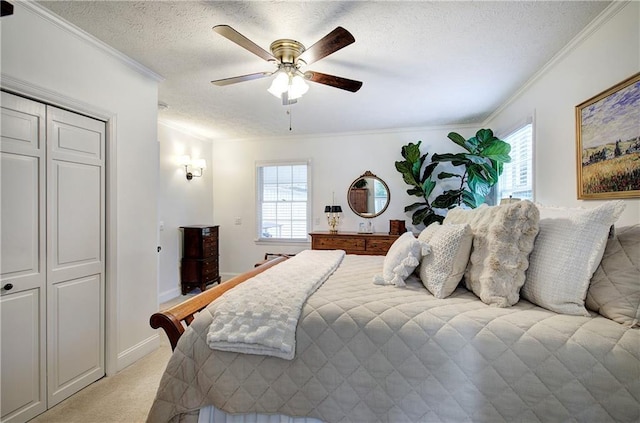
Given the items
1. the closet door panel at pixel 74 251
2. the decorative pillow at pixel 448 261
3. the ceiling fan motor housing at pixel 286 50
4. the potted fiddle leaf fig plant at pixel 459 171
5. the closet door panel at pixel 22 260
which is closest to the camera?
the decorative pillow at pixel 448 261

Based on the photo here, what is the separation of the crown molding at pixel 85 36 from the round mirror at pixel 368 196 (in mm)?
3063

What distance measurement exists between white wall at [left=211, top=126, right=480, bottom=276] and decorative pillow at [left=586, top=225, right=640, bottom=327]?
3.31 metres

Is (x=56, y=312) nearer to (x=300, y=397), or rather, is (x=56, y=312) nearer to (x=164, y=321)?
(x=164, y=321)

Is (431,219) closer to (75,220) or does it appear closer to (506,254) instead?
(506,254)

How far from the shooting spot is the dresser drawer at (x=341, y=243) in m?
4.30

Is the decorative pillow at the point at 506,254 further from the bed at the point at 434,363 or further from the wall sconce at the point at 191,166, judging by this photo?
the wall sconce at the point at 191,166

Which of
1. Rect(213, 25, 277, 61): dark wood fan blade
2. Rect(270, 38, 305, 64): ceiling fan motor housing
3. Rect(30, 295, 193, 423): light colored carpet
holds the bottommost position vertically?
Rect(30, 295, 193, 423): light colored carpet

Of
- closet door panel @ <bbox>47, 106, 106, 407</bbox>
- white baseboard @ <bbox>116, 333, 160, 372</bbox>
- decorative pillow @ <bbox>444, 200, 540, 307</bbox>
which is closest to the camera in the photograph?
decorative pillow @ <bbox>444, 200, 540, 307</bbox>

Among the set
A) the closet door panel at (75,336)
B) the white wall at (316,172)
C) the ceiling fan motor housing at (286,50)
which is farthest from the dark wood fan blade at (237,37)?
the white wall at (316,172)

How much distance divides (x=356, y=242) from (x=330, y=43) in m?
3.01

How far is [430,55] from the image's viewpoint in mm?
2326

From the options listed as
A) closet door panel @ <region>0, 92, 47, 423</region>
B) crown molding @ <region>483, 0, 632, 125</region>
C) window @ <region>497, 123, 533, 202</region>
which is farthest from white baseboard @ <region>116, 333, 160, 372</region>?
crown molding @ <region>483, 0, 632, 125</region>

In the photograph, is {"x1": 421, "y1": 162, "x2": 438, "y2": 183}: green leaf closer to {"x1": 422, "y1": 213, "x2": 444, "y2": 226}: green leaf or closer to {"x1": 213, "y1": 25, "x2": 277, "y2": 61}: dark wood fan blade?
{"x1": 422, "y1": 213, "x2": 444, "y2": 226}: green leaf

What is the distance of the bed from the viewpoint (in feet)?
3.51
